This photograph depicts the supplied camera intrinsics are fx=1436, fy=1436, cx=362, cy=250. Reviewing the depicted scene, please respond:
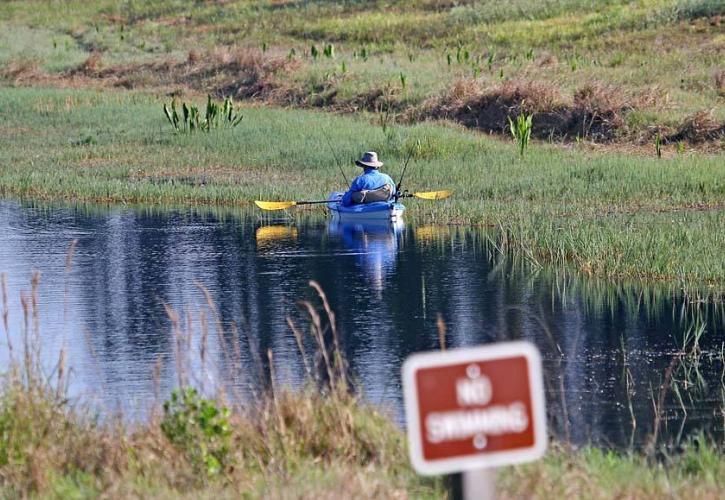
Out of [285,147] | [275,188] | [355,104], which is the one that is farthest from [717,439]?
[355,104]

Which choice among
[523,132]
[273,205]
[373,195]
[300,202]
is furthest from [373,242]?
[523,132]

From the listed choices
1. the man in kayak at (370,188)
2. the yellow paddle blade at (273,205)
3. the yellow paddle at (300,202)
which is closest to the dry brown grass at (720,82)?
the yellow paddle at (300,202)

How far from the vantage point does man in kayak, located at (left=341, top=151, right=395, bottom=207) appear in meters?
20.2

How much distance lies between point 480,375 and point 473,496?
1.26 ft

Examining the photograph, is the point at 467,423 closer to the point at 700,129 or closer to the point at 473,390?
the point at 473,390

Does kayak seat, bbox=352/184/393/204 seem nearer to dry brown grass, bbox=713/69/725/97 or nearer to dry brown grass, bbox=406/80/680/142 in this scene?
dry brown grass, bbox=406/80/680/142

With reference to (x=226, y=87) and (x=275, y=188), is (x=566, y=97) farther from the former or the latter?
(x=226, y=87)

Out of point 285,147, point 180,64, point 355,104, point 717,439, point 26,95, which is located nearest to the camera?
point 717,439

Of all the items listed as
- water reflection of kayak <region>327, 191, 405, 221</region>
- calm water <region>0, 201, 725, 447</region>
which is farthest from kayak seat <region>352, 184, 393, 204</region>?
calm water <region>0, 201, 725, 447</region>

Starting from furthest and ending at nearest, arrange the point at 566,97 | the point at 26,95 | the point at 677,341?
the point at 26,95 → the point at 566,97 → the point at 677,341

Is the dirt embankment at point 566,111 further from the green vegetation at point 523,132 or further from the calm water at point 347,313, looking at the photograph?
the calm water at point 347,313

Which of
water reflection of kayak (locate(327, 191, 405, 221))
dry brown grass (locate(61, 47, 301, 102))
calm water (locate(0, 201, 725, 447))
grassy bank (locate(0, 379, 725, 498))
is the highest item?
dry brown grass (locate(61, 47, 301, 102))

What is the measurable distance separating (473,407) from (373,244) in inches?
599

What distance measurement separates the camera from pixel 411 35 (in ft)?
156
